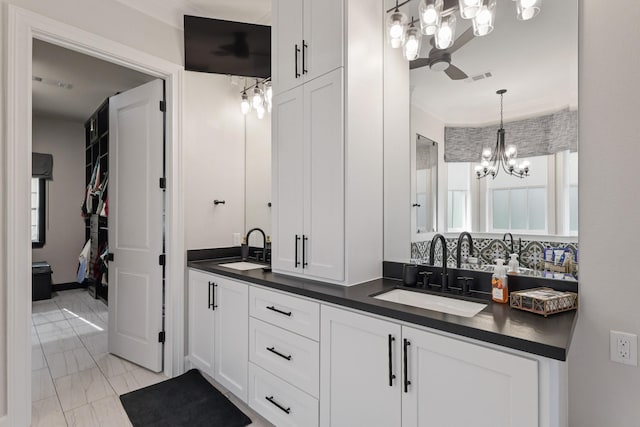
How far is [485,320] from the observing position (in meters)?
1.25

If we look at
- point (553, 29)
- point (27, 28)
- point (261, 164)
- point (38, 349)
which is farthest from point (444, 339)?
point (38, 349)

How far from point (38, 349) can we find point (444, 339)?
396 centimetres

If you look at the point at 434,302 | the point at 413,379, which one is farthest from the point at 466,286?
the point at 413,379

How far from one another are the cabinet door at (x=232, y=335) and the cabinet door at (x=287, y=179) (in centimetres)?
34

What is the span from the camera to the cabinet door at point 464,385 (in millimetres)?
1062

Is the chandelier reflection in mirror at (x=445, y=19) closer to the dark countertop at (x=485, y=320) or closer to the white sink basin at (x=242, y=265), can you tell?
the dark countertop at (x=485, y=320)

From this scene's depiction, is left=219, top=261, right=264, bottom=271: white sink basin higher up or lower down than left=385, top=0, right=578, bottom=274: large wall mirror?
lower down

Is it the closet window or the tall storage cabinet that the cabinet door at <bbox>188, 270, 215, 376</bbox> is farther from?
the closet window

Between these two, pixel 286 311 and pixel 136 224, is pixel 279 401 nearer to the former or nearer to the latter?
pixel 286 311

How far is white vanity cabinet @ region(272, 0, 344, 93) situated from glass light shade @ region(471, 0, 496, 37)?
701mm

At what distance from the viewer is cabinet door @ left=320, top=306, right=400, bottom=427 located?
1405 millimetres

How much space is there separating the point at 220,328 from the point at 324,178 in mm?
1334

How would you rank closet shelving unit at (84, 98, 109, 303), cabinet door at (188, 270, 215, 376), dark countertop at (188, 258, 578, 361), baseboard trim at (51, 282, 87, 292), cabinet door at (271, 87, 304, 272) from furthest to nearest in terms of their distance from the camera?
baseboard trim at (51, 282, 87, 292), closet shelving unit at (84, 98, 109, 303), cabinet door at (188, 270, 215, 376), cabinet door at (271, 87, 304, 272), dark countertop at (188, 258, 578, 361)

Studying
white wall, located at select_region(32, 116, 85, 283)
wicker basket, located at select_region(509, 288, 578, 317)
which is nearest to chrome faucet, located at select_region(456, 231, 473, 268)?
wicker basket, located at select_region(509, 288, 578, 317)
